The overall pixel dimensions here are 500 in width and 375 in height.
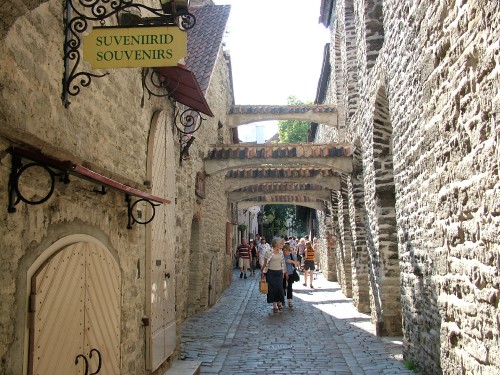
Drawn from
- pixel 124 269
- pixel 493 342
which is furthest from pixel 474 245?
pixel 124 269

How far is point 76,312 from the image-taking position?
11.6ft

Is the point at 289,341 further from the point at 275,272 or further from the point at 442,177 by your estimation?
Answer: the point at 442,177

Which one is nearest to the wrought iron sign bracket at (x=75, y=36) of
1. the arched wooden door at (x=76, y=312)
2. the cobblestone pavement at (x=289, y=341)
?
the arched wooden door at (x=76, y=312)

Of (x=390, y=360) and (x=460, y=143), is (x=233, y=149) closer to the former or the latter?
(x=390, y=360)

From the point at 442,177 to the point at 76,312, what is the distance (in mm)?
3154

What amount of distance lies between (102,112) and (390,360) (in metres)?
4.70

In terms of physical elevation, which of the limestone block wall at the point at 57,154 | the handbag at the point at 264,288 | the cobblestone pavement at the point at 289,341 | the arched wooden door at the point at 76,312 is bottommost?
Answer: the cobblestone pavement at the point at 289,341

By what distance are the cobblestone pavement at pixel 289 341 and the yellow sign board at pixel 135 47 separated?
13.6 ft

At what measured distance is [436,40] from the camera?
4.55m

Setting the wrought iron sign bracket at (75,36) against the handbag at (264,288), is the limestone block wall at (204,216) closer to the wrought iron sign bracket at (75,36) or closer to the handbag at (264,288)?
the handbag at (264,288)

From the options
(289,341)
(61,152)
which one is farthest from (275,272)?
(61,152)

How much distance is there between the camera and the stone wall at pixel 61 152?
2.75 m

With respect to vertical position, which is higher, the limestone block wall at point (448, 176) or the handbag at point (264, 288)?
the limestone block wall at point (448, 176)

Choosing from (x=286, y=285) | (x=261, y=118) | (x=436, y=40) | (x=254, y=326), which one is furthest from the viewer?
(x=261, y=118)
